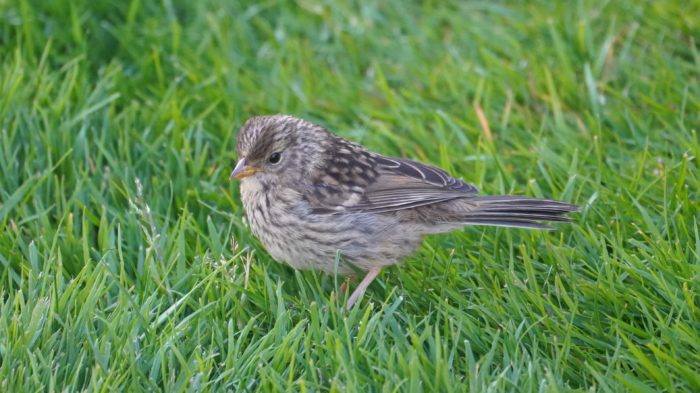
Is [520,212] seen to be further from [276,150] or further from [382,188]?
[276,150]

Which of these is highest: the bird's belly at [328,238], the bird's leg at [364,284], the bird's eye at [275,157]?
the bird's eye at [275,157]

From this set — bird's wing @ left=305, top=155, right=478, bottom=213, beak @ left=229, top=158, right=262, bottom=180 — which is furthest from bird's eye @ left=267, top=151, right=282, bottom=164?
bird's wing @ left=305, top=155, right=478, bottom=213

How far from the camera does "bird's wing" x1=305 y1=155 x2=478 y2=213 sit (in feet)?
16.9

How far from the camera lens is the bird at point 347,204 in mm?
5020

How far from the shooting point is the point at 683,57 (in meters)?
7.00

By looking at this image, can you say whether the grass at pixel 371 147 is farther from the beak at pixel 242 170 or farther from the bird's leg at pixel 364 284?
the beak at pixel 242 170

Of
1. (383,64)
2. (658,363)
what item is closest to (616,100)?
(383,64)

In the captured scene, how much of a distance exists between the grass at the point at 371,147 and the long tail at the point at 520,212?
0.14m

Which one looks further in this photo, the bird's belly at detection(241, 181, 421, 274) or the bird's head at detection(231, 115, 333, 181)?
the bird's head at detection(231, 115, 333, 181)

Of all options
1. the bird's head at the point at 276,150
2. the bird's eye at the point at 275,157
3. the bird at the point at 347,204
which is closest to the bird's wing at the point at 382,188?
the bird at the point at 347,204

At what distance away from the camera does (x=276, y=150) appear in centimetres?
536

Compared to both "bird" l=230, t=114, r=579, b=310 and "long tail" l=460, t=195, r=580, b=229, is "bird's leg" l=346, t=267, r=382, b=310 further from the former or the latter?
"long tail" l=460, t=195, r=580, b=229

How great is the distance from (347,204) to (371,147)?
1.35m

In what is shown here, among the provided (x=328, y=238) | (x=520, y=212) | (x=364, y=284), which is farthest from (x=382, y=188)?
(x=520, y=212)
